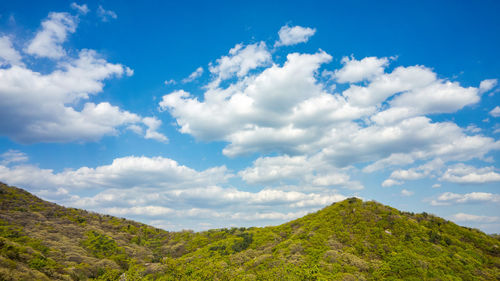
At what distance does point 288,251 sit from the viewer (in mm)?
47688

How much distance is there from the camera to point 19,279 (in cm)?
2770

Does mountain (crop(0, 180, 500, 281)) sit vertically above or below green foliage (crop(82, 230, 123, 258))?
above

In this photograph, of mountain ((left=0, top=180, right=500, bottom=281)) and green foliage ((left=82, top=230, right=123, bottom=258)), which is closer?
mountain ((left=0, top=180, right=500, bottom=281))

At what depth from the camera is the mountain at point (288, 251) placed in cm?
3800

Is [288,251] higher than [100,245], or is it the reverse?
[288,251]

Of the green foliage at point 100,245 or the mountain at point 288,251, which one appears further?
the green foliage at point 100,245

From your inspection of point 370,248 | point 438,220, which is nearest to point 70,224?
point 370,248

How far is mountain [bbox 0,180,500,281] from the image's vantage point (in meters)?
38.0

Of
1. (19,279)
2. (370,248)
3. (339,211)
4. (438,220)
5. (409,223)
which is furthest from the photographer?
(339,211)

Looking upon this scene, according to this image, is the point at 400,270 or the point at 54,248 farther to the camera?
the point at 54,248

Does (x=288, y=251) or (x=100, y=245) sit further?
(x=100, y=245)

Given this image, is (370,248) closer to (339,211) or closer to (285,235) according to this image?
(339,211)

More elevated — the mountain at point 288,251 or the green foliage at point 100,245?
the mountain at point 288,251

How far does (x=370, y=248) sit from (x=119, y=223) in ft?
267
